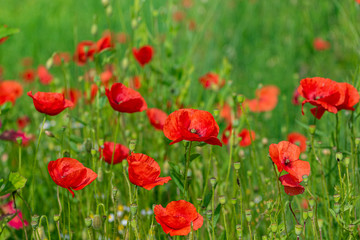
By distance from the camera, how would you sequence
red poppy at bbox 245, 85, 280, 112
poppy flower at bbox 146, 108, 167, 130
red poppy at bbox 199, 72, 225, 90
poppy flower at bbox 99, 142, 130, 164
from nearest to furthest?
poppy flower at bbox 99, 142, 130, 164
poppy flower at bbox 146, 108, 167, 130
red poppy at bbox 199, 72, 225, 90
red poppy at bbox 245, 85, 280, 112

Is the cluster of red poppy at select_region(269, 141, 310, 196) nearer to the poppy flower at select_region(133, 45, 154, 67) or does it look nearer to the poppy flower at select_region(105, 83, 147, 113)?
the poppy flower at select_region(105, 83, 147, 113)

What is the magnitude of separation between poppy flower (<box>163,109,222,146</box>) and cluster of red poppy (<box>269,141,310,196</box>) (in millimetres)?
167

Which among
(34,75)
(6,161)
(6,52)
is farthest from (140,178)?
(6,52)

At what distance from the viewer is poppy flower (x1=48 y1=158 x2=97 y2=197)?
1.08 m

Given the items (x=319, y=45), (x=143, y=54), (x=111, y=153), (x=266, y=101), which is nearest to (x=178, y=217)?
(x=111, y=153)

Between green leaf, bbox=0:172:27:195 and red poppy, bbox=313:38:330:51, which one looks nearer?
green leaf, bbox=0:172:27:195

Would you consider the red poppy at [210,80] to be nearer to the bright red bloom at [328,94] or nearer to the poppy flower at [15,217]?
the bright red bloom at [328,94]

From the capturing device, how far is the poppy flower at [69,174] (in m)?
1.08

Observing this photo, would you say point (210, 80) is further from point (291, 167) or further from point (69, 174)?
point (69, 174)

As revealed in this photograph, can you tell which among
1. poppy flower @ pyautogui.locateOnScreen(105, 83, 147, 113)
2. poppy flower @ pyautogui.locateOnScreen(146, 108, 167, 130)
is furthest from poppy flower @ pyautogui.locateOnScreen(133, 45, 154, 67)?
poppy flower @ pyautogui.locateOnScreen(105, 83, 147, 113)

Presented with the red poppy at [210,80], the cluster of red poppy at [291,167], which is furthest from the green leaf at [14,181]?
the red poppy at [210,80]

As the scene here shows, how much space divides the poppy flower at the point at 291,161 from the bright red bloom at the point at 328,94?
0.15 meters

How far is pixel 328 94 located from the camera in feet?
4.12

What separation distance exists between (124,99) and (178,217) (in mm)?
443
